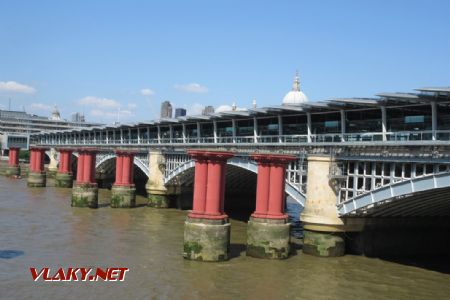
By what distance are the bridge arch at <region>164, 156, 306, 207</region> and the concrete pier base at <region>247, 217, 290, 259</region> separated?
3653 mm

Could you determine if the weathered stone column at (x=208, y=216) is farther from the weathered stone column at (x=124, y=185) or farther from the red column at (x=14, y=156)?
the red column at (x=14, y=156)

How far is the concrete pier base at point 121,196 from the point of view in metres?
43.0

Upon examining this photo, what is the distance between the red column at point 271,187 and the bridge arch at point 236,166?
10.6 ft

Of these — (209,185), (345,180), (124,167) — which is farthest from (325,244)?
(124,167)

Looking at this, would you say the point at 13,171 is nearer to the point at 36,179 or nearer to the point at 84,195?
the point at 36,179

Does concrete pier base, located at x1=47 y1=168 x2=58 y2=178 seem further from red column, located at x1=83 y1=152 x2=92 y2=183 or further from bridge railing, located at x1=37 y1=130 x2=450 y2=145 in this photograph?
red column, located at x1=83 y1=152 x2=92 y2=183

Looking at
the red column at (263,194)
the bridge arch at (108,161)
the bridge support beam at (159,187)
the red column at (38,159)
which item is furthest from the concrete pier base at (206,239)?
the red column at (38,159)

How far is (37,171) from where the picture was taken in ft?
196

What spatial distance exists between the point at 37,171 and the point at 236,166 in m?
32.5

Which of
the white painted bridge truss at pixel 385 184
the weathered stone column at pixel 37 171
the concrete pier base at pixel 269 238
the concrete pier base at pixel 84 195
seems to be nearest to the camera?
the white painted bridge truss at pixel 385 184

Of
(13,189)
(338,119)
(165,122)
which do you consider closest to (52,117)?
(13,189)

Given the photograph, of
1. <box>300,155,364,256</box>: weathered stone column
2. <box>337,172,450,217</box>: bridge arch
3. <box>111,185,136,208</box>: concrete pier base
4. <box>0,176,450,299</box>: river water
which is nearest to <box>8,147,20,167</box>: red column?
<box>111,185,136,208</box>: concrete pier base

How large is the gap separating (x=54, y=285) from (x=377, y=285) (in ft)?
42.1

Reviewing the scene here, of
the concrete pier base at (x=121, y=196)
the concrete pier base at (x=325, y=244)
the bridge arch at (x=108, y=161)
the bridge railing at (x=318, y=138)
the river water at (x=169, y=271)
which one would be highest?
the bridge railing at (x=318, y=138)
